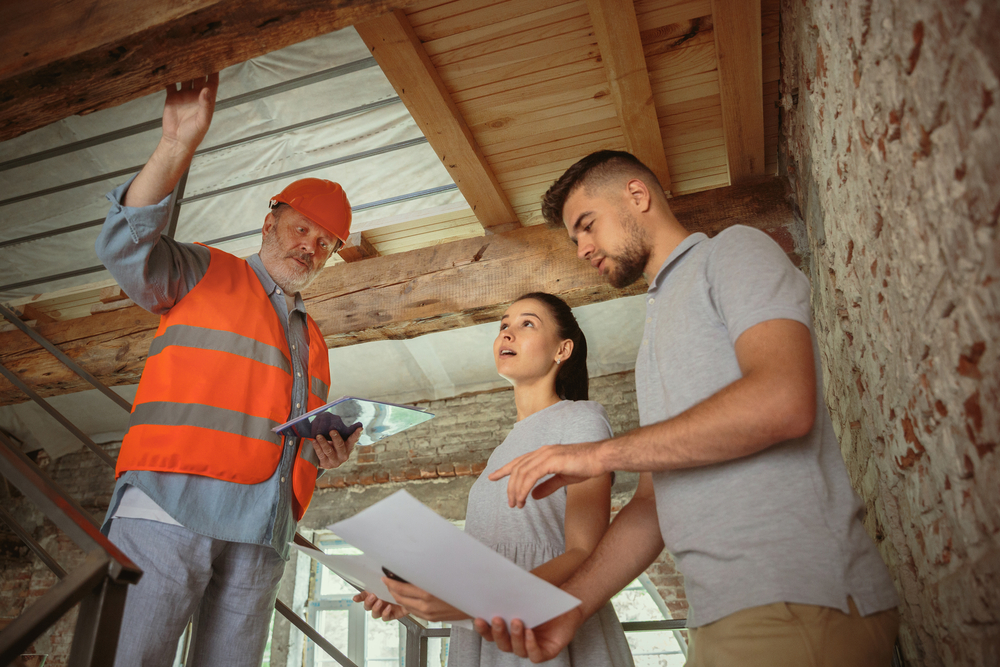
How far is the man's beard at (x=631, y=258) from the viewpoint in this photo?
1605 mm

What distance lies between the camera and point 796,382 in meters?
1.04

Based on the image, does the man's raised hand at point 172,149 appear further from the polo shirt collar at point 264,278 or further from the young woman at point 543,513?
the young woman at point 543,513

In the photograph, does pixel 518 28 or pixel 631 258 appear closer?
pixel 631 258

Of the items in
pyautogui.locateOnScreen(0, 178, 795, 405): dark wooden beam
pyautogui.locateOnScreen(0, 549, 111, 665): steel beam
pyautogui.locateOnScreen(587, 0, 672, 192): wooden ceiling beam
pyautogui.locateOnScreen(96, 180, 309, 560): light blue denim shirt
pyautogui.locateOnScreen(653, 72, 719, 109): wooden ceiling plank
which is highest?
pyautogui.locateOnScreen(653, 72, 719, 109): wooden ceiling plank

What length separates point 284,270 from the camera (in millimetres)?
2297

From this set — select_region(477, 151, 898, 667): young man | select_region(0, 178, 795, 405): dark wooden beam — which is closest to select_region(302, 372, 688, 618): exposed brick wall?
select_region(0, 178, 795, 405): dark wooden beam

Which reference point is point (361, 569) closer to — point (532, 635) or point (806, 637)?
point (532, 635)

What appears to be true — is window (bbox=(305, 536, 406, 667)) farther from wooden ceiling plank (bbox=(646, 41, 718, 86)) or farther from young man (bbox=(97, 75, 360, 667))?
wooden ceiling plank (bbox=(646, 41, 718, 86))

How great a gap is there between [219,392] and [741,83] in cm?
217

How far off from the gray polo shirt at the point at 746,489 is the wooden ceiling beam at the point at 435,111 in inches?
57.5

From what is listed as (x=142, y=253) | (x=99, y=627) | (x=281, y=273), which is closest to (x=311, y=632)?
(x=281, y=273)

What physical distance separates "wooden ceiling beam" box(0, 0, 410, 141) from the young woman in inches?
45.1

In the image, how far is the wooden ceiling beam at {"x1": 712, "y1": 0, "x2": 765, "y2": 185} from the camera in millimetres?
2139

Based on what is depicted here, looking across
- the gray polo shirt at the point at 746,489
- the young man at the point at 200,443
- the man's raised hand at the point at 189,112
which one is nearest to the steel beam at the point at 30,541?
the young man at the point at 200,443
